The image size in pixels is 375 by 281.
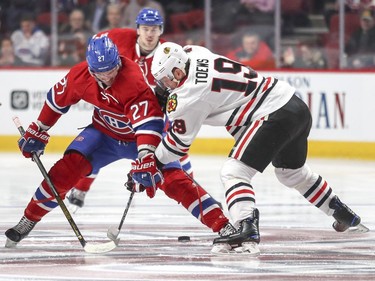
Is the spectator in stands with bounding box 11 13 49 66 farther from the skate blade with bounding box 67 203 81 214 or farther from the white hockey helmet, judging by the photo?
the white hockey helmet

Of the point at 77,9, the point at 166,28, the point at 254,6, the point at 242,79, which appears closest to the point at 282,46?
the point at 254,6

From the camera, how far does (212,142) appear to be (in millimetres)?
10945

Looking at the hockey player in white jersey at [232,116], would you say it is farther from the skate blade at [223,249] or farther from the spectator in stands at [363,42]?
the spectator in stands at [363,42]

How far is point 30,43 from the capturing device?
11.8m

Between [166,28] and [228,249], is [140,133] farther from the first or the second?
[166,28]

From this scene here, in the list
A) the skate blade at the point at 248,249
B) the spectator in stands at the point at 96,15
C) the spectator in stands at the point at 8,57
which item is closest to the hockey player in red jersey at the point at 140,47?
the skate blade at the point at 248,249

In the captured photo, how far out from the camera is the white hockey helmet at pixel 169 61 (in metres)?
5.46

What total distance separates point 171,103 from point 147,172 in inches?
12.8

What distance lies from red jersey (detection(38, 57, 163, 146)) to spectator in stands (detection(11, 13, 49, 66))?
18.8 feet

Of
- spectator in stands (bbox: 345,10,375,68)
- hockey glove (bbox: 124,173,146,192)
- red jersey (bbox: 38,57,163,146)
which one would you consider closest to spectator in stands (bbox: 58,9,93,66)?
spectator in stands (bbox: 345,10,375,68)

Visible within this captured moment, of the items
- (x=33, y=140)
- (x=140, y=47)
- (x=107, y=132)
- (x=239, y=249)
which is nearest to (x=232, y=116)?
(x=239, y=249)

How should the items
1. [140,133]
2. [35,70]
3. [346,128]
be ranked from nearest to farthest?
[140,133] < [346,128] < [35,70]

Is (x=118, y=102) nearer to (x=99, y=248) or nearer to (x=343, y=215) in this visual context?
(x=99, y=248)

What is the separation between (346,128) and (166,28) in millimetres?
2022
